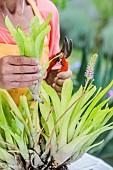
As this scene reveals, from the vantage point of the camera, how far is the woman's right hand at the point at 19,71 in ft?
3.00

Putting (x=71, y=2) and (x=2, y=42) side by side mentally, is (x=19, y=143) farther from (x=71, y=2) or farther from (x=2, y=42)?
(x=71, y=2)

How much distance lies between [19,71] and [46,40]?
0.97ft

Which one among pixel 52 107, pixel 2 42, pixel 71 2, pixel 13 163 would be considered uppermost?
pixel 71 2

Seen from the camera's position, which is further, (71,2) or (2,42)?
(71,2)

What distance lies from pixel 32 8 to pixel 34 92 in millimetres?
331

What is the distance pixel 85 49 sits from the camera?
2.05 meters

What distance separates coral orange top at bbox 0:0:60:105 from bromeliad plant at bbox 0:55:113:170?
0.10m

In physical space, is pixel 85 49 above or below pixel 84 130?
above

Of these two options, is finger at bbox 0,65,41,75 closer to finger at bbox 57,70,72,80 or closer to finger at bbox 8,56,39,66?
finger at bbox 8,56,39,66

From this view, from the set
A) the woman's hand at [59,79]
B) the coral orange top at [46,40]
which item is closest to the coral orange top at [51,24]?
the coral orange top at [46,40]

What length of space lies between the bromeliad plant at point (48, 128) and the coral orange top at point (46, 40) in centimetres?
10

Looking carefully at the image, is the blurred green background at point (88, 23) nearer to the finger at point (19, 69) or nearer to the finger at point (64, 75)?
the finger at point (64, 75)

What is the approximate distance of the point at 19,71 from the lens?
0.92 m

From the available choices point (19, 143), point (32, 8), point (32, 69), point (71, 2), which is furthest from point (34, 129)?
point (71, 2)
